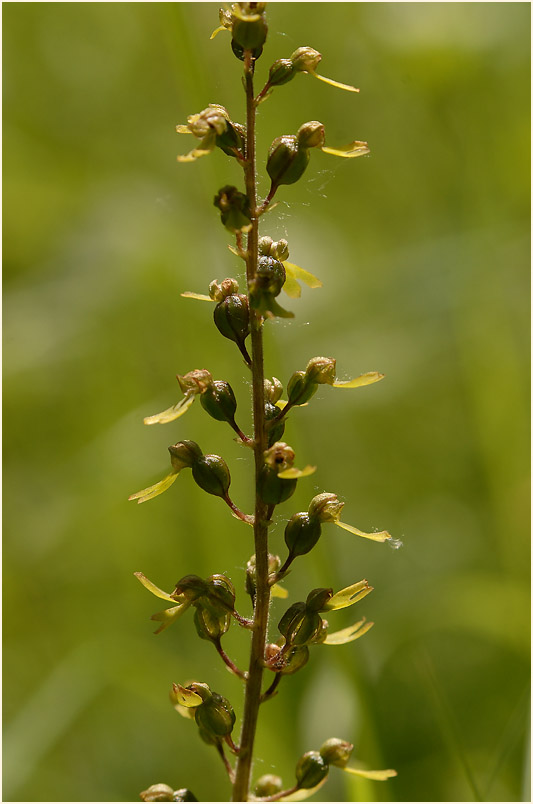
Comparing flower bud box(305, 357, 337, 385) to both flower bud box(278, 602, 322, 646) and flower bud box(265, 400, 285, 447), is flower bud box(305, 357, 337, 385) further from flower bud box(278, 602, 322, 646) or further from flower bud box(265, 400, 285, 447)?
flower bud box(278, 602, 322, 646)

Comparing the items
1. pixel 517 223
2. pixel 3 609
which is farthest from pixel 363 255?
pixel 3 609

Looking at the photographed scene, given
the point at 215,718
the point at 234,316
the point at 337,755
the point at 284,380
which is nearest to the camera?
the point at 234,316

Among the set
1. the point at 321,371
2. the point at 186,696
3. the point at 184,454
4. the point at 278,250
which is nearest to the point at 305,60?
the point at 278,250

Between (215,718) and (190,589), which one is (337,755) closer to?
(215,718)

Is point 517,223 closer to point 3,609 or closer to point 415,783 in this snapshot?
point 415,783

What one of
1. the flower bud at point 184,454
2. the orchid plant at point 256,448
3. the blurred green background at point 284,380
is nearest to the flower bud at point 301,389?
the orchid plant at point 256,448
